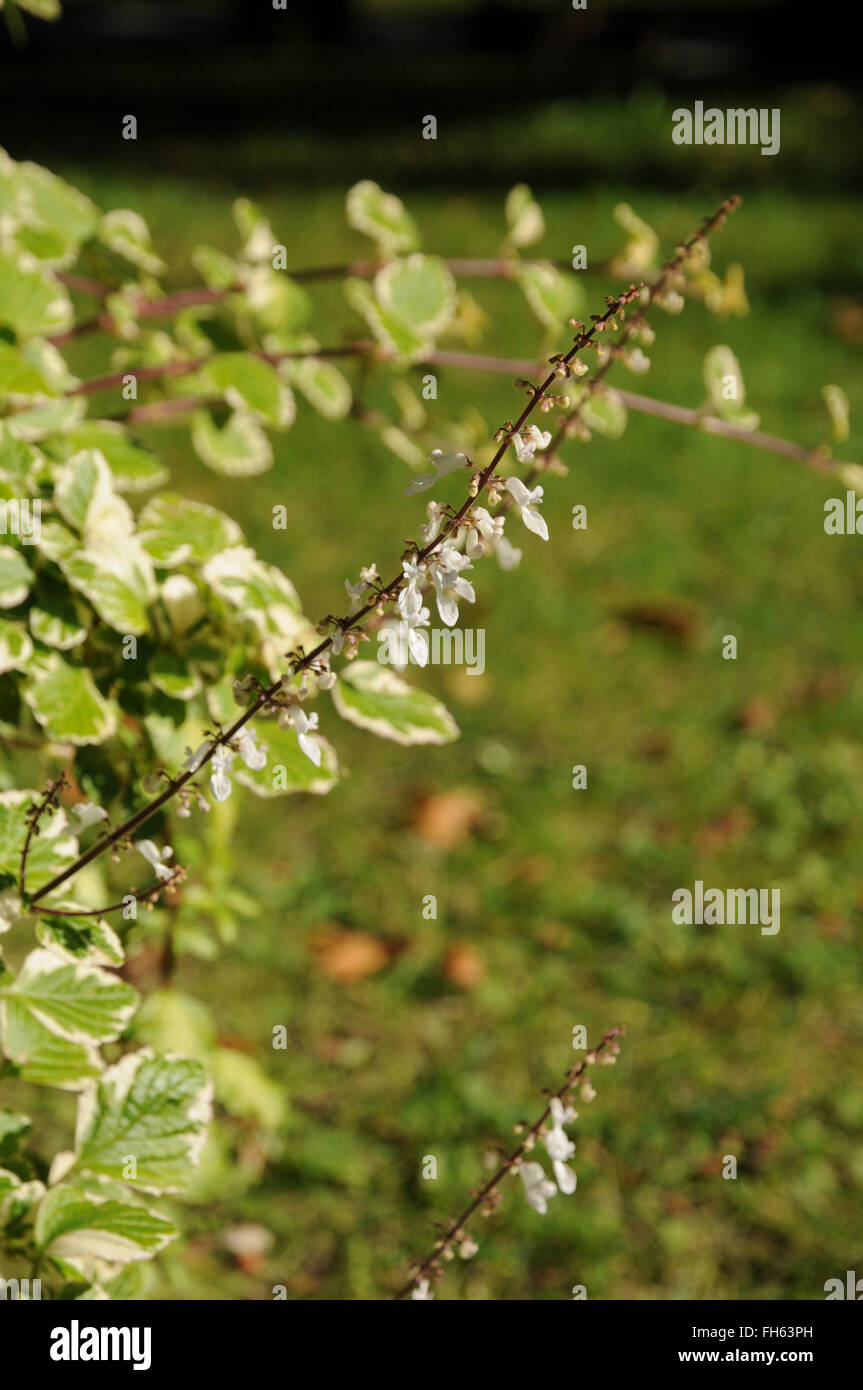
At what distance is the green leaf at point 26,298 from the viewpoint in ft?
4.88

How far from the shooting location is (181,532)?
1339 mm

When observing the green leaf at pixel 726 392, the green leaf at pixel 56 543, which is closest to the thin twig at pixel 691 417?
the green leaf at pixel 726 392

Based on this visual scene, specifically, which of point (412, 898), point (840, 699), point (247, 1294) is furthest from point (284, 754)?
point (840, 699)

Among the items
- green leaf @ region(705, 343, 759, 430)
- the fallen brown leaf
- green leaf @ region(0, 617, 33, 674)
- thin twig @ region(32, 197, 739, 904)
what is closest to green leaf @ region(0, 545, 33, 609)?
green leaf @ region(0, 617, 33, 674)

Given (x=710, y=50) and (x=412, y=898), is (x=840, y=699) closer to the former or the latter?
(x=412, y=898)

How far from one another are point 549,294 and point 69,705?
2.86 ft

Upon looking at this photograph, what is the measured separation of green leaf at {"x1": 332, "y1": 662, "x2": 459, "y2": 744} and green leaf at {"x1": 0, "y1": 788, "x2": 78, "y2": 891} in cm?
29

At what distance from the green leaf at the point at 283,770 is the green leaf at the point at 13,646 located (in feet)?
0.73

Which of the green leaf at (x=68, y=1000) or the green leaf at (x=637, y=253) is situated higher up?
the green leaf at (x=637, y=253)

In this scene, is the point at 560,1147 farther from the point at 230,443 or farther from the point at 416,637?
the point at 230,443

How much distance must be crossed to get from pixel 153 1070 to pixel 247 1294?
1.19 m

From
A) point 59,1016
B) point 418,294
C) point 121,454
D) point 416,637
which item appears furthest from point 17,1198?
point 418,294

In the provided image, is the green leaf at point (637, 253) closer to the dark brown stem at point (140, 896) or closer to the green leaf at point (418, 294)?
the green leaf at point (418, 294)

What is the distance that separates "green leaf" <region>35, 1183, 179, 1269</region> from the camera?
1.14 m
